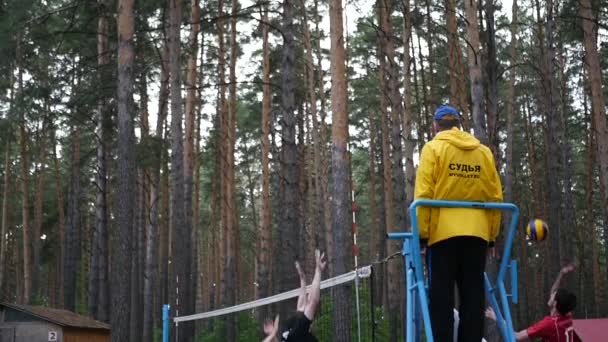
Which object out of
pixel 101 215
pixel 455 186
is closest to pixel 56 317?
pixel 101 215

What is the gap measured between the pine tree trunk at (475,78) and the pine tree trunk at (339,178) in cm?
254

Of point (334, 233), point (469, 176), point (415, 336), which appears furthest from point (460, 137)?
point (334, 233)

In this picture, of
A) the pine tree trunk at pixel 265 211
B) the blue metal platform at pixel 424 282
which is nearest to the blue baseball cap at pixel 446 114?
the blue metal platform at pixel 424 282

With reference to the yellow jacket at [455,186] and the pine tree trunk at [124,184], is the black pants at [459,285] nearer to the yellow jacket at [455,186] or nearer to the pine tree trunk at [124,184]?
the yellow jacket at [455,186]

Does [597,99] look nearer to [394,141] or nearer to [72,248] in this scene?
[394,141]

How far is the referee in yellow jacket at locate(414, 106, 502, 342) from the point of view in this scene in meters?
3.85

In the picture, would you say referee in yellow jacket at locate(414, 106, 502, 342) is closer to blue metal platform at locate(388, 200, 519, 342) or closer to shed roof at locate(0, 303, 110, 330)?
blue metal platform at locate(388, 200, 519, 342)

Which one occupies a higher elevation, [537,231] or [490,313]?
[537,231]

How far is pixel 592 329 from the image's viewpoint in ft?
30.0

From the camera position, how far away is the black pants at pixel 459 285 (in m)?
3.83

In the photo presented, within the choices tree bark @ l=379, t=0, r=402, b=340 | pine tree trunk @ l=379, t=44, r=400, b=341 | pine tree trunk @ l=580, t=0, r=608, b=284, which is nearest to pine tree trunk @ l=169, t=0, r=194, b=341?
tree bark @ l=379, t=0, r=402, b=340

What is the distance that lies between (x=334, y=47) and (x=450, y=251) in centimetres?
1010

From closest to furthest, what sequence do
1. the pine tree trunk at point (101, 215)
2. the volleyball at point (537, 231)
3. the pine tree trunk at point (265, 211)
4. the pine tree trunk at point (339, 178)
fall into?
the volleyball at point (537, 231), the pine tree trunk at point (339, 178), the pine tree trunk at point (101, 215), the pine tree trunk at point (265, 211)

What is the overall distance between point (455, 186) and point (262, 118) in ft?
77.8
